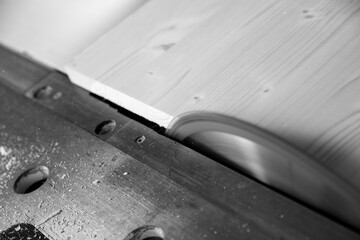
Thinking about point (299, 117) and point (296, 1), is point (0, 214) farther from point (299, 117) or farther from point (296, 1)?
point (296, 1)

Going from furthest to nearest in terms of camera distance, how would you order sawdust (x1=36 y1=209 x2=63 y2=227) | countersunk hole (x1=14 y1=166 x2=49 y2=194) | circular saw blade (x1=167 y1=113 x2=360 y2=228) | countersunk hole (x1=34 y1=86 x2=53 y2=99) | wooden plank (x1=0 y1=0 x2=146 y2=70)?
wooden plank (x1=0 y1=0 x2=146 y2=70) < countersunk hole (x1=34 y1=86 x2=53 y2=99) < countersunk hole (x1=14 y1=166 x2=49 y2=194) < sawdust (x1=36 y1=209 x2=63 y2=227) < circular saw blade (x1=167 y1=113 x2=360 y2=228)

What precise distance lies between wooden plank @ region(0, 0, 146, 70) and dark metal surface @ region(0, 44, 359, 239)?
0.28 metres

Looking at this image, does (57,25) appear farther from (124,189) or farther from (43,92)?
(124,189)

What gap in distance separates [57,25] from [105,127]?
0.60m

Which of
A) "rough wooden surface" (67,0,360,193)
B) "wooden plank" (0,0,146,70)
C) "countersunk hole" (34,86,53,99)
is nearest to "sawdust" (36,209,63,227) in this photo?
"rough wooden surface" (67,0,360,193)

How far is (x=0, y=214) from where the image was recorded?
2.60 ft

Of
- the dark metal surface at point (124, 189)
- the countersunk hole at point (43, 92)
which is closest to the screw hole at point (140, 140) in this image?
the dark metal surface at point (124, 189)

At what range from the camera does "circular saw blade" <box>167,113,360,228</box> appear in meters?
0.63

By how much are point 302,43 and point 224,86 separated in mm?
194

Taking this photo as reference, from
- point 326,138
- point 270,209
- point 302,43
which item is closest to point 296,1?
point 302,43

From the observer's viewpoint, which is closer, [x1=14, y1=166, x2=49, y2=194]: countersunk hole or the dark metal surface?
the dark metal surface

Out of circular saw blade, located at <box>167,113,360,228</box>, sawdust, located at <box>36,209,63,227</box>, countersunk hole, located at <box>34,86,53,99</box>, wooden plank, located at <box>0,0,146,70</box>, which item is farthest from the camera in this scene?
wooden plank, located at <box>0,0,146,70</box>

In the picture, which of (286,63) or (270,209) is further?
(286,63)

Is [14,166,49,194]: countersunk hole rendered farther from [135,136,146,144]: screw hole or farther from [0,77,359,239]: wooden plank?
[135,136,146,144]: screw hole
